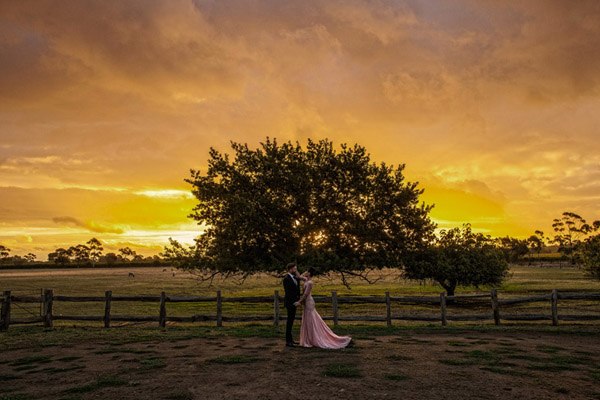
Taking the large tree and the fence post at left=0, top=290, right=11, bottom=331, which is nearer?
the fence post at left=0, top=290, right=11, bottom=331

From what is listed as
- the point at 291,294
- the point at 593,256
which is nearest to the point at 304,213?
the point at 291,294

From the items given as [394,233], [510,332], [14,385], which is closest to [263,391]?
[14,385]

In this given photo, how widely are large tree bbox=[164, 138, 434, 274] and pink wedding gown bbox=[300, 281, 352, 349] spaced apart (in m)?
11.8

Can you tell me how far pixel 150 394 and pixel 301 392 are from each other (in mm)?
2880

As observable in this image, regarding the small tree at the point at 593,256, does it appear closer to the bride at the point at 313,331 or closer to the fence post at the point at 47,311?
the bride at the point at 313,331

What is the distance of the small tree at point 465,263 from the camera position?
3503cm

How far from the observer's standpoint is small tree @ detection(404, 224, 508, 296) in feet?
115

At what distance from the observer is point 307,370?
1030 cm

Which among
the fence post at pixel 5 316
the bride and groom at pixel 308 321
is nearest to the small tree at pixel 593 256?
the bride and groom at pixel 308 321

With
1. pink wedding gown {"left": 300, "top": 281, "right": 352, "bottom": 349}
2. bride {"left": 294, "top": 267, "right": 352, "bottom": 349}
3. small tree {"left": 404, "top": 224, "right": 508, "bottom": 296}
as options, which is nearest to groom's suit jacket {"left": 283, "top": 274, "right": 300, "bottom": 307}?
bride {"left": 294, "top": 267, "right": 352, "bottom": 349}

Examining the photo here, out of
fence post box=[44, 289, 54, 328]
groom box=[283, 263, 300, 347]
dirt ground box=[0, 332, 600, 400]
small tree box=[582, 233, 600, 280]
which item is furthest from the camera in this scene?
small tree box=[582, 233, 600, 280]

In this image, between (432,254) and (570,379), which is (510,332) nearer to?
(570,379)

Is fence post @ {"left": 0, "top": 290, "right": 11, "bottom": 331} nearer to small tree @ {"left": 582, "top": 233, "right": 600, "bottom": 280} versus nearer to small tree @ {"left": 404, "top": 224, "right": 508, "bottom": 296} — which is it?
small tree @ {"left": 404, "top": 224, "right": 508, "bottom": 296}

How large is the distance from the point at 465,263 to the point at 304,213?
17.4 metres
